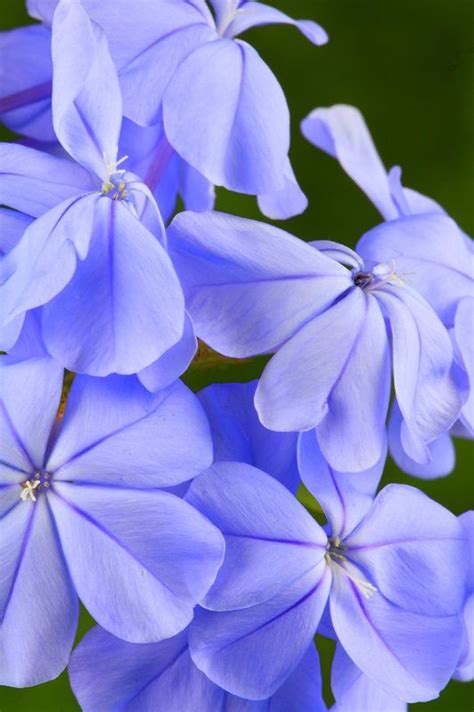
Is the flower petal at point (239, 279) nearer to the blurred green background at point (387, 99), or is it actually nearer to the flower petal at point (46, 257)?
the flower petal at point (46, 257)

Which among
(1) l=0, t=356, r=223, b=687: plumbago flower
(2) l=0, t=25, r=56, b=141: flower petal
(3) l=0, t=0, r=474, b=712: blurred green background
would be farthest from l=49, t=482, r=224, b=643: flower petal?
(3) l=0, t=0, r=474, b=712: blurred green background

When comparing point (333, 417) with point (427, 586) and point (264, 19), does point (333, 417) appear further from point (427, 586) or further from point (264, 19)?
point (264, 19)

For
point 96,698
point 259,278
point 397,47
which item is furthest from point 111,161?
point 397,47

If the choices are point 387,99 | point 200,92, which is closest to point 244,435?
point 200,92

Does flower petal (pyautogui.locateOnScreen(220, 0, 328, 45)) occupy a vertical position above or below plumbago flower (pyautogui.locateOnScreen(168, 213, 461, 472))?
above

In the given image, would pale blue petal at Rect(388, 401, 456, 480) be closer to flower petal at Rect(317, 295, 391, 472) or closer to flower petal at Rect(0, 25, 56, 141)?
flower petal at Rect(317, 295, 391, 472)

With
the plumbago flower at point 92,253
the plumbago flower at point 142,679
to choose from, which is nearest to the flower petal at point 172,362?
the plumbago flower at point 92,253
